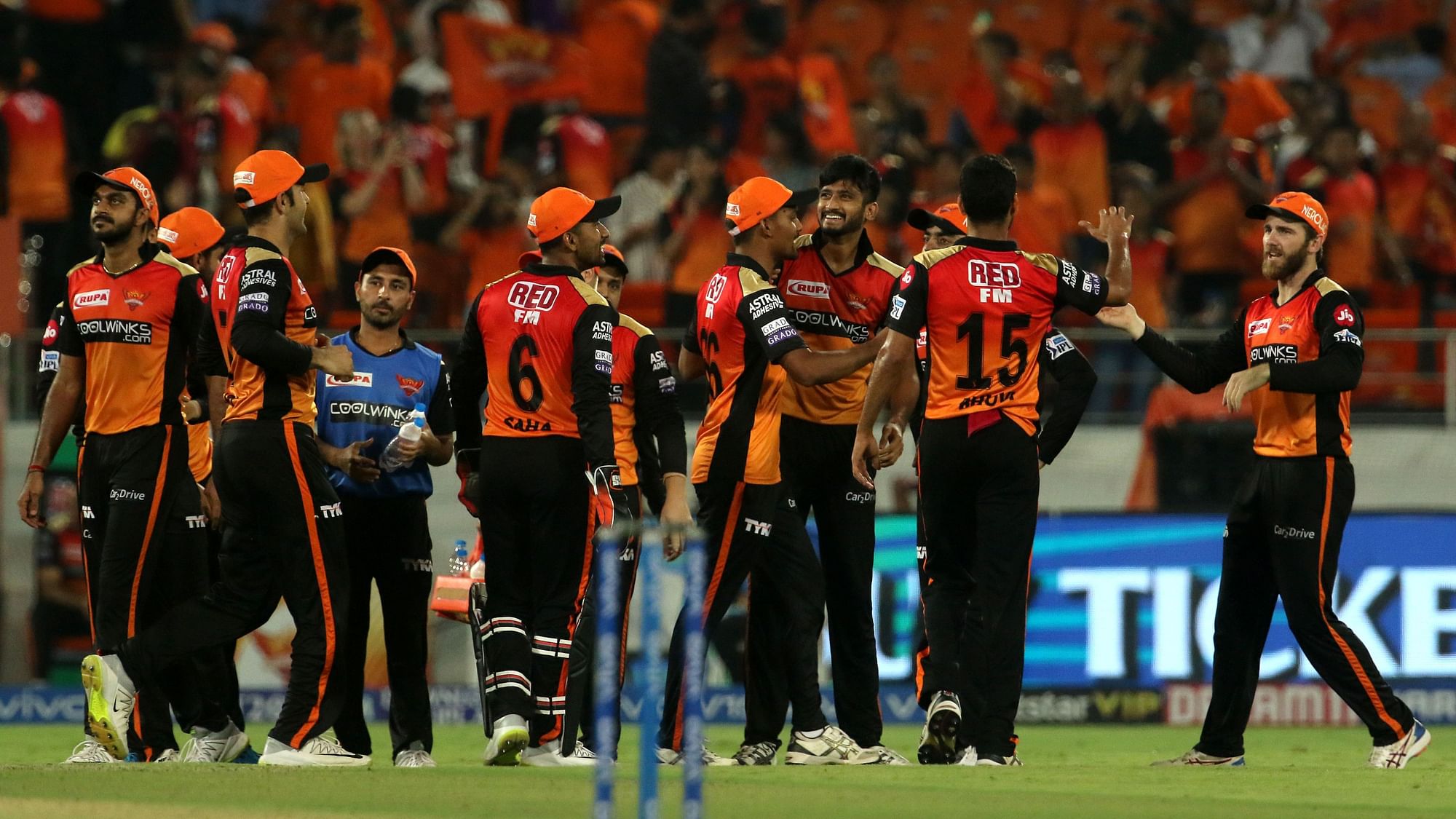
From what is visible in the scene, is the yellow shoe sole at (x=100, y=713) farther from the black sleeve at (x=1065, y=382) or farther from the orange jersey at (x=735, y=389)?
the black sleeve at (x=1065, y=382)

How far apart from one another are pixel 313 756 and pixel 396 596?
3.19 ft

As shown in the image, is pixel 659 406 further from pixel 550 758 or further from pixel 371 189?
pixel 371 189

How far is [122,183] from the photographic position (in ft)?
30.3

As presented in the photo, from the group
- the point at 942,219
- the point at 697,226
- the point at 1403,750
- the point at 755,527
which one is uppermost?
the point at 697,226

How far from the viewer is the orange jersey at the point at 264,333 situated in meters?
8.26

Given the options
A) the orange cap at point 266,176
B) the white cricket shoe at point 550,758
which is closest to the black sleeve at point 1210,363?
the white cricket shoe at point 550,758

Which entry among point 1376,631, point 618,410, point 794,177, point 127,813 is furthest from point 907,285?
point 794,177

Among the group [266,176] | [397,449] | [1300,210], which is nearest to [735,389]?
[397,449]

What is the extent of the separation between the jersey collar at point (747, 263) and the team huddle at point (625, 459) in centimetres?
3

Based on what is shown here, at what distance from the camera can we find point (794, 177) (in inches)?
664

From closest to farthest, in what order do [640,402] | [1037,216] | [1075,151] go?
[640,402] < [1037,216] < [1075,151]

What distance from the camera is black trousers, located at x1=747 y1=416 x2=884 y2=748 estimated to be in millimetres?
9266

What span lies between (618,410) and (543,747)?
1.78 metres

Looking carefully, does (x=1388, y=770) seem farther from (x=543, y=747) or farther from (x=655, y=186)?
(x=655, y=186)
